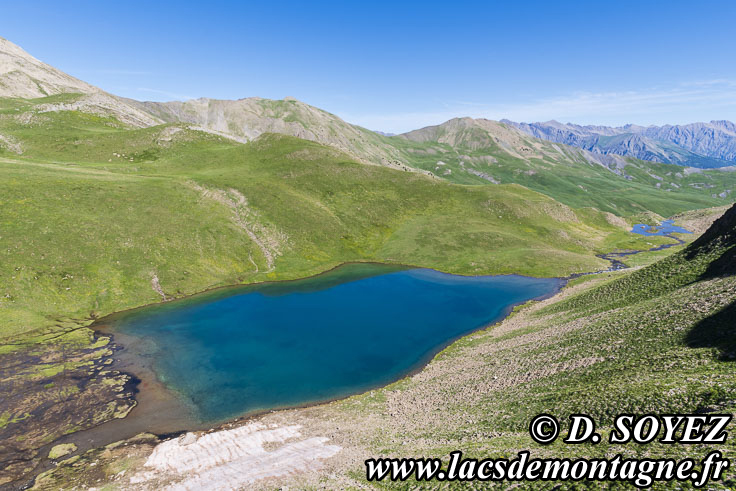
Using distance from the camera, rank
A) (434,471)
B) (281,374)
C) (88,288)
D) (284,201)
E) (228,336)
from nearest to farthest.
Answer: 1. (434,471)
2. (281,374)
3. (228,336)
4. (88,288)
5. (284,201)

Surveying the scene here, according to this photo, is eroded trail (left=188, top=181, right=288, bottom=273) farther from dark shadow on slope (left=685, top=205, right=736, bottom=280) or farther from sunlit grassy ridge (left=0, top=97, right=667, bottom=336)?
dark shadow on slope (left=685, top=205, right=736, bottom=280)

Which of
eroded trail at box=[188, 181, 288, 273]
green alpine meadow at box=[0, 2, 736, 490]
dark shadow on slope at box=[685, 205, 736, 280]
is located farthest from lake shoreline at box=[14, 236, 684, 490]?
dark shadow on slope at box=[685, 205, 736, 280]

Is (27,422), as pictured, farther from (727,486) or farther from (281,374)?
(727,486)

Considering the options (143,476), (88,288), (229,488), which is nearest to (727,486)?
(229,488)
